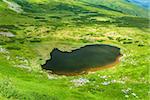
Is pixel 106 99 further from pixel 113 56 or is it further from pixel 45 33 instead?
pixel 45 33

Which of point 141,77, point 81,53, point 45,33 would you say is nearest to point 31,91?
point 141,77

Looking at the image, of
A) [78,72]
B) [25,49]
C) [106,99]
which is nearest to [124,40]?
[25,49]

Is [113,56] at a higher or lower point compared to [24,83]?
lower

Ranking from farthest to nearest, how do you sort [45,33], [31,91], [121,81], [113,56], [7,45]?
1. [45,33]
2. [113,56]
3. [7,45]
4. [121,81]
5. [31,91]

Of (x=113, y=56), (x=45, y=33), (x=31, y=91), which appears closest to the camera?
(x=31, y=91)

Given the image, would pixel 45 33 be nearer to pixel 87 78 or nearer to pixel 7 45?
pixel 7 45

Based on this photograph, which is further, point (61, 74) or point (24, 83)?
point (61, 74)
